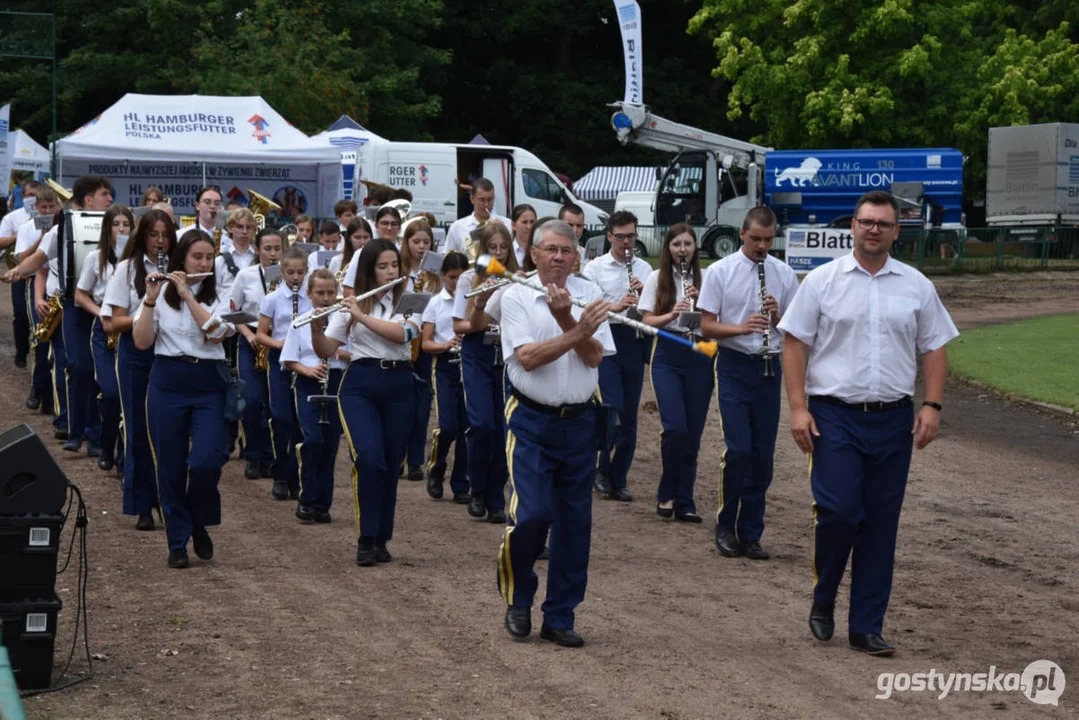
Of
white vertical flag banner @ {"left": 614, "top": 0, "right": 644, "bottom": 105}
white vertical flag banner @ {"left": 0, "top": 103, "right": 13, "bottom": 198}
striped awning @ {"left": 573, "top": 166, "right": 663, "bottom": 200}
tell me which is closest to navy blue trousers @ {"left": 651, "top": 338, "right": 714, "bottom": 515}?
white vertical flag banner @ {"left": 0, "top": 103, "right": 13, "bottom": 198}

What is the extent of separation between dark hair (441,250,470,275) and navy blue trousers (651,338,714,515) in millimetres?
1453

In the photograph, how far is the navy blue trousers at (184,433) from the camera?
909cm

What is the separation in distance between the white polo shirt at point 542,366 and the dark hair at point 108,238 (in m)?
4.72

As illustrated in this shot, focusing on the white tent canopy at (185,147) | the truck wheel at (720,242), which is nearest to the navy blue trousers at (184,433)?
the white tent canopy at (185,147)

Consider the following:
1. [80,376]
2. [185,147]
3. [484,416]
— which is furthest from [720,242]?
[484,416]

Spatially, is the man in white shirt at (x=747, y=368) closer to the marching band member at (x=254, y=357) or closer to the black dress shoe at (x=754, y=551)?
the black dress shoe at (x=754, y=551)

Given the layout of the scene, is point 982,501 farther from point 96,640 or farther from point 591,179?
point 591,179

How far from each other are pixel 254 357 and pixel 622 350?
9.85 ft

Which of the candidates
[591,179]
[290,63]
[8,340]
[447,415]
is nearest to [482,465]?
[447,415]

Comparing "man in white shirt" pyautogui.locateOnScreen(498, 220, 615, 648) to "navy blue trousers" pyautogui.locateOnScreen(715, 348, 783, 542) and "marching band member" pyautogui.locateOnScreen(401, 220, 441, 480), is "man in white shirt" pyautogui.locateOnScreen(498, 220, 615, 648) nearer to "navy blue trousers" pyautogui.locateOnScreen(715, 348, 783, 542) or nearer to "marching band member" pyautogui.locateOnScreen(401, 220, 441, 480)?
"navy blue trousers" pyautogui.locateOnScreen(715, 348, 783, 542)

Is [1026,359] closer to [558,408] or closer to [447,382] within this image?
[447,382]

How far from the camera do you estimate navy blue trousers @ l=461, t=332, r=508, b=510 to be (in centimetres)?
1079

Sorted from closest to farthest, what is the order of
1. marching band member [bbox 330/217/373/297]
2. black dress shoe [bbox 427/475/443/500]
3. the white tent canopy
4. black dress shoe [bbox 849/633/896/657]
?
black dress shoe [bbox 849/633/896/657] → marching band member [bbox 330/217/373/297] → black dress shoe [bbox 427/475/443/500] → the white tent canopy

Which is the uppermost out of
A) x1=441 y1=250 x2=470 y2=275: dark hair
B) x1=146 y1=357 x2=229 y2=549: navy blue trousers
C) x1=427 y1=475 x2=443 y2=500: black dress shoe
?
x1=441 y1=250 x2=470 y2=275: dark hair
